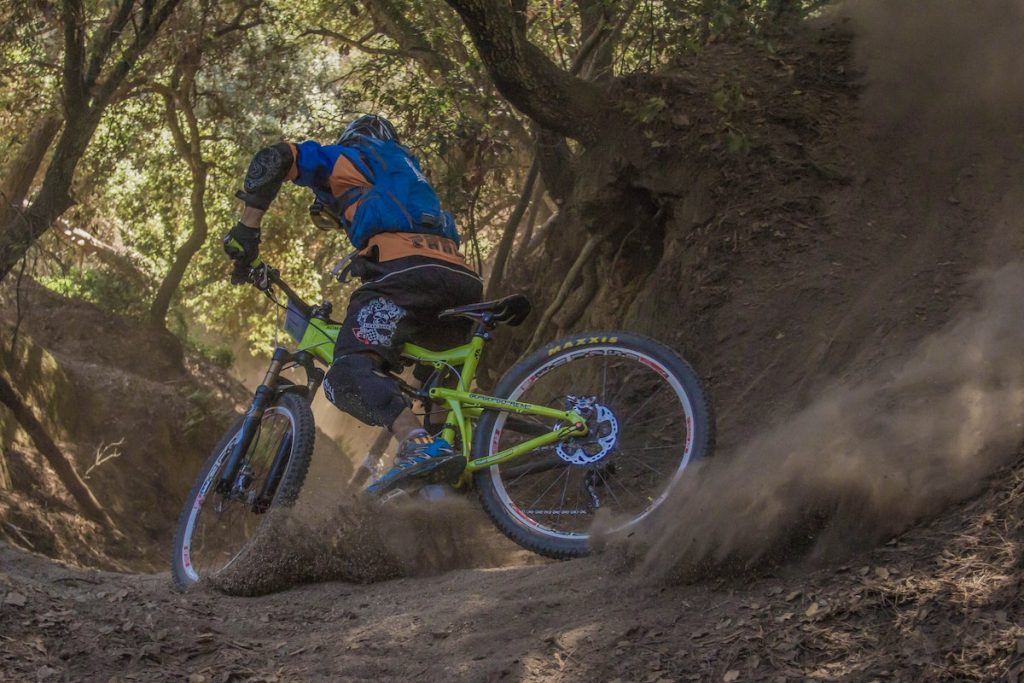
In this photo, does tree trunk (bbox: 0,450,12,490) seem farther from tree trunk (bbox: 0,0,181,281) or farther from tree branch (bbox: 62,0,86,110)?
tree branch (bbox: 62,0,86,110)

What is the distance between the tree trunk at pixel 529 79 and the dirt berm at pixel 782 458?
265 mm

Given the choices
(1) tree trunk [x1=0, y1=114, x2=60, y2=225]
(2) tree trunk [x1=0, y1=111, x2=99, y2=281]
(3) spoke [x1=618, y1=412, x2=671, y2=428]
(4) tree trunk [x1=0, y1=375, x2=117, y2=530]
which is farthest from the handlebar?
(1) tree trunk [x1=0, y1=114, x2=60, y2=225]

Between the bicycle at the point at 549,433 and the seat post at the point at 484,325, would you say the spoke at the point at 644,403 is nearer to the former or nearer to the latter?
the bicycle at the point at 549,433

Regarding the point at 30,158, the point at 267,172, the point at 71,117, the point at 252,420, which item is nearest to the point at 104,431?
the point at 30,158

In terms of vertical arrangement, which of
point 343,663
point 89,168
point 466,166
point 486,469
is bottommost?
point 343,663

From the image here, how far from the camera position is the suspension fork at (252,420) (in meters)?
5.59

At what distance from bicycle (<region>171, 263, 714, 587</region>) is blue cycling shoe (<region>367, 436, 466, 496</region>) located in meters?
0.07

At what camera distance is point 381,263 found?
5.28 m

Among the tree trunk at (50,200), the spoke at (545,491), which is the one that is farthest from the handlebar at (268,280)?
the tree trunk at (50,200)

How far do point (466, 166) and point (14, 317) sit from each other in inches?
256

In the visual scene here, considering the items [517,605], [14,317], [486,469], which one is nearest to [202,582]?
[486,469]

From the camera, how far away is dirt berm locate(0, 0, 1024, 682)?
3.39 metres

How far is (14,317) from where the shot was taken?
12555 mm

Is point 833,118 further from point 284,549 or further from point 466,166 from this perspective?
point 284,549
